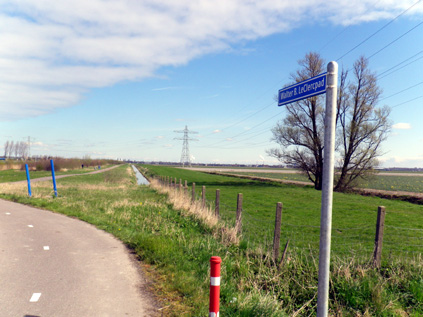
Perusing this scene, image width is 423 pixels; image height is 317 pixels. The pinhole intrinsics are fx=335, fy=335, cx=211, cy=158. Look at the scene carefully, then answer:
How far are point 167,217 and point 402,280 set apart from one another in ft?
27.5

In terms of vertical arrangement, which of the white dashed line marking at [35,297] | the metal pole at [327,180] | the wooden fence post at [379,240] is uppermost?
the metal pole at [327,180]

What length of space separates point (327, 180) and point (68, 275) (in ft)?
16.8

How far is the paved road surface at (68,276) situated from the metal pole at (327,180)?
2.51m

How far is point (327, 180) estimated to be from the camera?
3.41 metres

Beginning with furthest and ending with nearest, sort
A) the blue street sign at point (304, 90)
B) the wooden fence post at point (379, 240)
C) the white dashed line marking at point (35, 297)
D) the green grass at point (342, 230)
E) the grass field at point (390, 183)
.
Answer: the grass field at point (390, 183) → the green grass at point (342, 230) → the wooden fence post at point (379, 240) → the white dashed line marking at point (35, 297) → the blue street sign at point (304, 90)

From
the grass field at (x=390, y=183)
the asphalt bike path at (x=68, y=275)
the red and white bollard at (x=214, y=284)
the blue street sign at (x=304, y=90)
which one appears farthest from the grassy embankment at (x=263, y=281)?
the grass field at (x=390, y=183)

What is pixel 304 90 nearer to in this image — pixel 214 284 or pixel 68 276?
pixel 214 284

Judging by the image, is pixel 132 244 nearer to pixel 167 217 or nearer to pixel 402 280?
pixel 167 217

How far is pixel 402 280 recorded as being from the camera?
664cm

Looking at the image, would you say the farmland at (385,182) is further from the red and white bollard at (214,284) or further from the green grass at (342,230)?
the red and white bollard at (214,284)

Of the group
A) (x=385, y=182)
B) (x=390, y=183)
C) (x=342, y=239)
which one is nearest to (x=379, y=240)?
(x=342, y=239)

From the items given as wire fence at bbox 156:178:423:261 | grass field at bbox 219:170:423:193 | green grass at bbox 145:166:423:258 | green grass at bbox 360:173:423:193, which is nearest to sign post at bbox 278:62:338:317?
green grass at bbox 145:166:423:258

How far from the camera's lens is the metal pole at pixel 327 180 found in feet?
11.1

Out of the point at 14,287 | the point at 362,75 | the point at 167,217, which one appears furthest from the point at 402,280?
the point at 362,75
